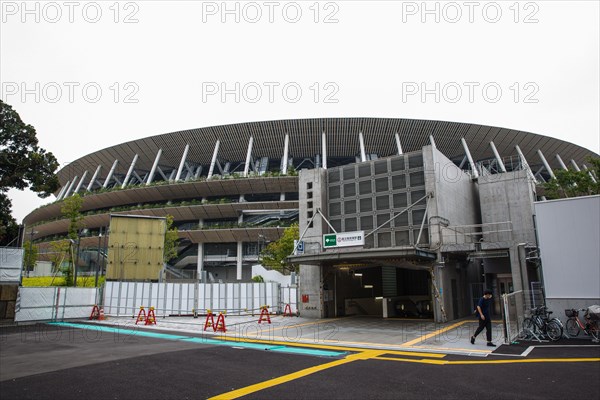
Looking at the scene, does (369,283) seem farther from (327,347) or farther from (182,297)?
(327,347)

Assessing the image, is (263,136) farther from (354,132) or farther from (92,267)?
(92,267)

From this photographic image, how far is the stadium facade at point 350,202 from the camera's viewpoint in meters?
24.3

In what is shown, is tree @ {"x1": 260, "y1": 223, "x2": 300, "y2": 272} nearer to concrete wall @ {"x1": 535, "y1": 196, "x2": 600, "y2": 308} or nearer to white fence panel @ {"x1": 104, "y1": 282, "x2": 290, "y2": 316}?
white fence panel @ {"x1": 104, "y1": 282, "x2": 290, "y2": 316}

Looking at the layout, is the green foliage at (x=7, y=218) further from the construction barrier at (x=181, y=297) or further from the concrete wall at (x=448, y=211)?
the concrete wall at (x=448, y=211)

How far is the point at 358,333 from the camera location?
18.6 metres

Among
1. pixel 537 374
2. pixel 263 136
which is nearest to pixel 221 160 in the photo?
pixel 263 136

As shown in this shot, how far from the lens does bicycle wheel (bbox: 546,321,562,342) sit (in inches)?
597

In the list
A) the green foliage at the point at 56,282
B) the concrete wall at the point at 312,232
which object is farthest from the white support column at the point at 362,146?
the green foliage at the point at 56,282

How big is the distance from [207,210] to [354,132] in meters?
23.6

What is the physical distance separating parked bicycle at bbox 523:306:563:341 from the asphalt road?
0.88 metres

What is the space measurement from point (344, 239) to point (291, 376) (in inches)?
563

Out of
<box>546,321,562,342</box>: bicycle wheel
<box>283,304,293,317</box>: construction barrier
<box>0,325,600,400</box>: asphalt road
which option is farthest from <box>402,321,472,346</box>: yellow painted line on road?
<box>283,304,293,317</box>: construction barrier

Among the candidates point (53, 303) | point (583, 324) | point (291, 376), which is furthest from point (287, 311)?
point (291, 376)

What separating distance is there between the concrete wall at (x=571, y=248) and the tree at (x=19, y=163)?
2471cm
